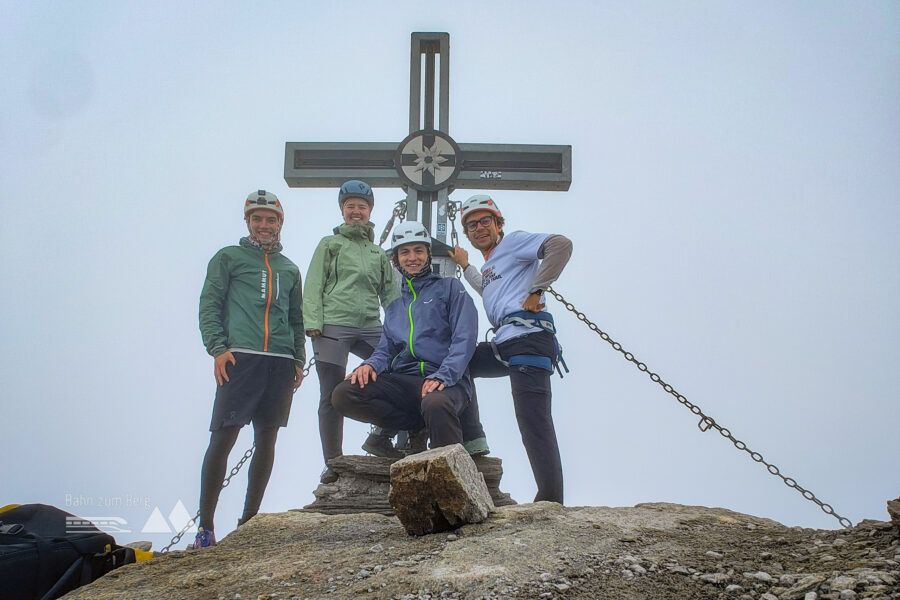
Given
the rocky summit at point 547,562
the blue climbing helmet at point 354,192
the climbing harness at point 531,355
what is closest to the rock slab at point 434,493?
the rocky summit at point 547,562

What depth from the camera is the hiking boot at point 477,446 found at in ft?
16.4

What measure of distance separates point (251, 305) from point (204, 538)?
5.17 feet

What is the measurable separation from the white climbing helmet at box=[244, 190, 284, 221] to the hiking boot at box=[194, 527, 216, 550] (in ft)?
7.43

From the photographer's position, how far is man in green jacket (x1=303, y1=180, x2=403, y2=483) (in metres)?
5.36

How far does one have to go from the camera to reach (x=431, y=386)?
461cm

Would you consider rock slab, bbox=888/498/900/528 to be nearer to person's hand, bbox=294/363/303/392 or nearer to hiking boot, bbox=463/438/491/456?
hiking boot, bbox=463/438/491/456

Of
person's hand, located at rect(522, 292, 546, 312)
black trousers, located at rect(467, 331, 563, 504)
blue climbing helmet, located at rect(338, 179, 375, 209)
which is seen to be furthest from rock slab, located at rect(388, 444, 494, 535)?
blue climbing helmet, located at rect(338, 179, 375, 209)

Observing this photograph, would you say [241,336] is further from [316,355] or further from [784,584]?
[784,584]

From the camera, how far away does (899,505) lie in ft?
9.93

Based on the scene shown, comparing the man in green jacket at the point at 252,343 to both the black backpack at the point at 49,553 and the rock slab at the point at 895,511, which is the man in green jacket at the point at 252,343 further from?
the rock slab at the point at 895,511

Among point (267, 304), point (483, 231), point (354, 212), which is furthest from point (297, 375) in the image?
point (483, 231)

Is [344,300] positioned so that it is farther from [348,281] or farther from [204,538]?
[204,538]

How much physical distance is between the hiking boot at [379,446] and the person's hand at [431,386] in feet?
2.72

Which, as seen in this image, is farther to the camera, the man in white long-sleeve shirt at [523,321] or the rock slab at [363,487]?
the rock slab at [363,487]
